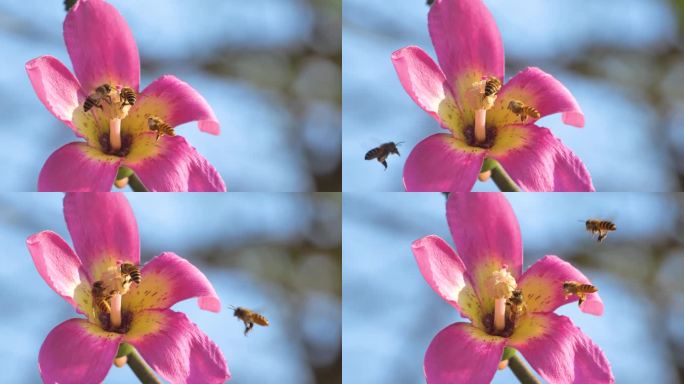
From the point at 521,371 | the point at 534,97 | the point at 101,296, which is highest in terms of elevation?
the point at 534,97

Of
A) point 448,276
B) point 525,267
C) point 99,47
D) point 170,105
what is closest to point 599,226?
point 525,267

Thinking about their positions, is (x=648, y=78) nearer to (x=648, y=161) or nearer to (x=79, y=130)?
(x=648, y=161)

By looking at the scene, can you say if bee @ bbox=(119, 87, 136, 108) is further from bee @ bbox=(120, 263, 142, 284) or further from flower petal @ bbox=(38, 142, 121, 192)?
bee @ bbox=(120, 263, 142, 284)

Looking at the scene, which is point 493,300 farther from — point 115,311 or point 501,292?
point 115,311

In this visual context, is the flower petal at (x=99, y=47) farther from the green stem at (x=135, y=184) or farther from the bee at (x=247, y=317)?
the bee at (x=247, y=317)

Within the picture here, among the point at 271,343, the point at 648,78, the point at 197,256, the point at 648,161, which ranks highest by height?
the point at 648,78

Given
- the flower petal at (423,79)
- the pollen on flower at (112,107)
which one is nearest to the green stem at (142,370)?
the pollen on flower at (112,107)

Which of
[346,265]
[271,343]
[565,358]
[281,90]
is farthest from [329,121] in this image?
[565,358]

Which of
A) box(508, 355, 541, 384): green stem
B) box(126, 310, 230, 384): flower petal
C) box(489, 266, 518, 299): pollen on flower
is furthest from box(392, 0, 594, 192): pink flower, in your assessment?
box(126, 310, 230, 384): flower petal
